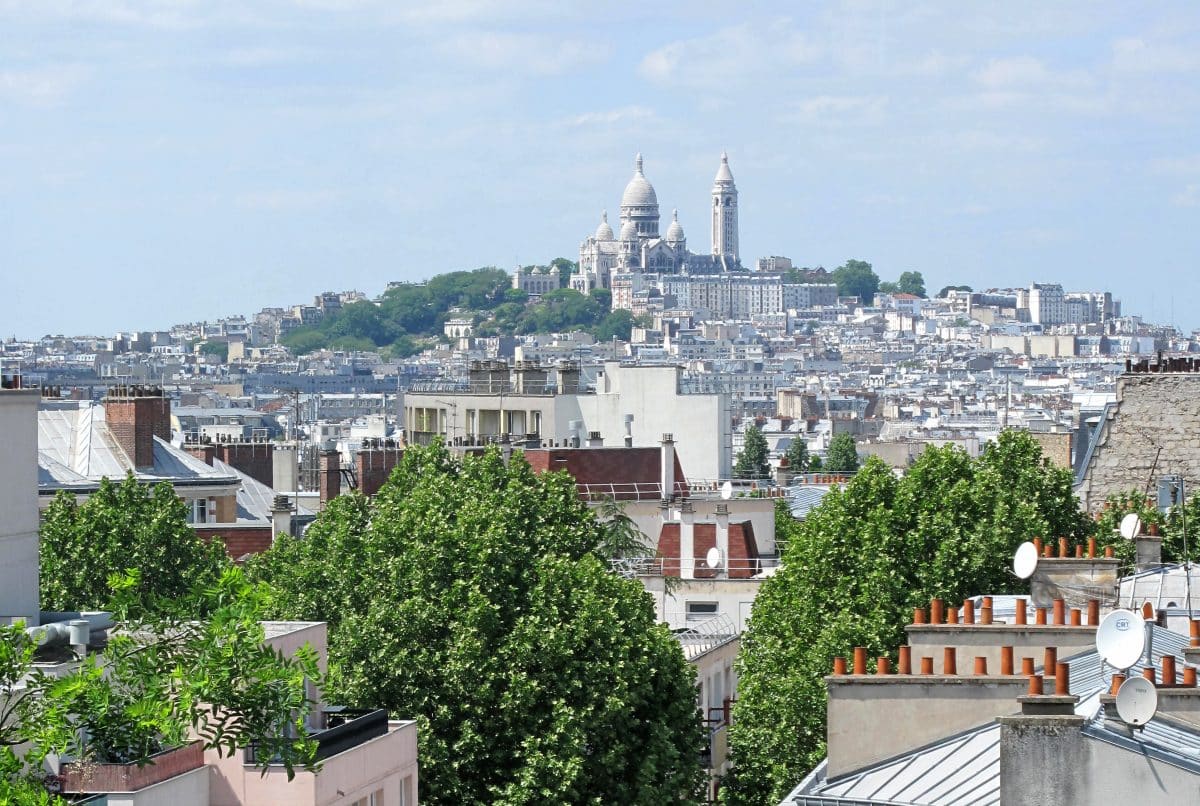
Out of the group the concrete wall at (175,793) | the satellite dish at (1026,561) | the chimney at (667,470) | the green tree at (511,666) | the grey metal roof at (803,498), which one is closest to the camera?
the concrete wall at (175,793)

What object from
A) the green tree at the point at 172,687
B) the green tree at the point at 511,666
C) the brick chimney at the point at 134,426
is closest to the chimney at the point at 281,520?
the brick chimney at the point at 134,426

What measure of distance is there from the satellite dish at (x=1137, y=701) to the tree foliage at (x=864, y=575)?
44.8ft

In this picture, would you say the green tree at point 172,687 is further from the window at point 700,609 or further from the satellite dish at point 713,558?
the satellite dish at point 713,558

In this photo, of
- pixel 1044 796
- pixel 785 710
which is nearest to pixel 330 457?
pixel 785 710

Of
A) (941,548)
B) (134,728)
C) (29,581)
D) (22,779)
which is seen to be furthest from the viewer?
(941,548)

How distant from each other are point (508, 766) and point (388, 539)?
13.1ft

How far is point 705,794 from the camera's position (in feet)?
101

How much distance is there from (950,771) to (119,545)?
2387cm

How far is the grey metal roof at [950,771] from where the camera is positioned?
47.0 ft

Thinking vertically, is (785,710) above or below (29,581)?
below

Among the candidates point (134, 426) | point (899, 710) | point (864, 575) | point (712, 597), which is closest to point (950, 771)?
point (899, 710)

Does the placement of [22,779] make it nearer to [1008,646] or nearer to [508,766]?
[1008,646]

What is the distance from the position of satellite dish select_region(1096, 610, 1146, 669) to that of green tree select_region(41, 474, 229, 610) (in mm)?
22667

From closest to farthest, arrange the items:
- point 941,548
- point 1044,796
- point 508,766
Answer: point 1044,796 → point 508,766 → point 941,548
